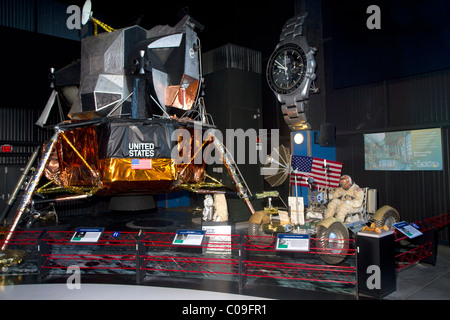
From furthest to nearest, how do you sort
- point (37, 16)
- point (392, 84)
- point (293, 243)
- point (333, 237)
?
point (37, 16), point (392, 84), point (333, 237), point (293, 243)

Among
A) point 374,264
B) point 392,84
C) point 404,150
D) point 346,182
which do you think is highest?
point 392,84

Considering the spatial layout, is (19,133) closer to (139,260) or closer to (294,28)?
(139,260)

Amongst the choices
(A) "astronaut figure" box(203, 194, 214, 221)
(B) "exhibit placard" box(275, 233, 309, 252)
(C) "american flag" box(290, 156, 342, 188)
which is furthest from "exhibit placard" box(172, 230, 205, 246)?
(C) "american flag" box(290, 156, 342, 188)

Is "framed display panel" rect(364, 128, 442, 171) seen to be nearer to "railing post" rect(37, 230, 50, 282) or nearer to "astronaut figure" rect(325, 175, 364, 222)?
"astronaut figure" rect(325, 175, 364, 222)

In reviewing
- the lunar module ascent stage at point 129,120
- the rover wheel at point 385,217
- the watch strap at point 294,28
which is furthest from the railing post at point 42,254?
the watch strap at point 294,28

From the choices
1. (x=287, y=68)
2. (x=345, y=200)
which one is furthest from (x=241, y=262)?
(x=287, y=68)

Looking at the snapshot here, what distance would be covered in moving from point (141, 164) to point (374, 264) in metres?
5.39

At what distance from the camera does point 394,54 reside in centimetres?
870

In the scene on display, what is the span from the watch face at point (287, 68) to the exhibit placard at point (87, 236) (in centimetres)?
641

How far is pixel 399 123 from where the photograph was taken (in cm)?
891

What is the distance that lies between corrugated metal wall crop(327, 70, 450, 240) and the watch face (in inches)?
52.0

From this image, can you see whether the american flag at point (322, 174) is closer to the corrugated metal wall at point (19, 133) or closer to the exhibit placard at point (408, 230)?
the exhibit placard at point (408, 230)

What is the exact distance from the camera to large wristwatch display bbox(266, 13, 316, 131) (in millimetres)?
9547

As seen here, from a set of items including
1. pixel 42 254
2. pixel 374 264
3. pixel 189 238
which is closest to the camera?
pixel 374 264
